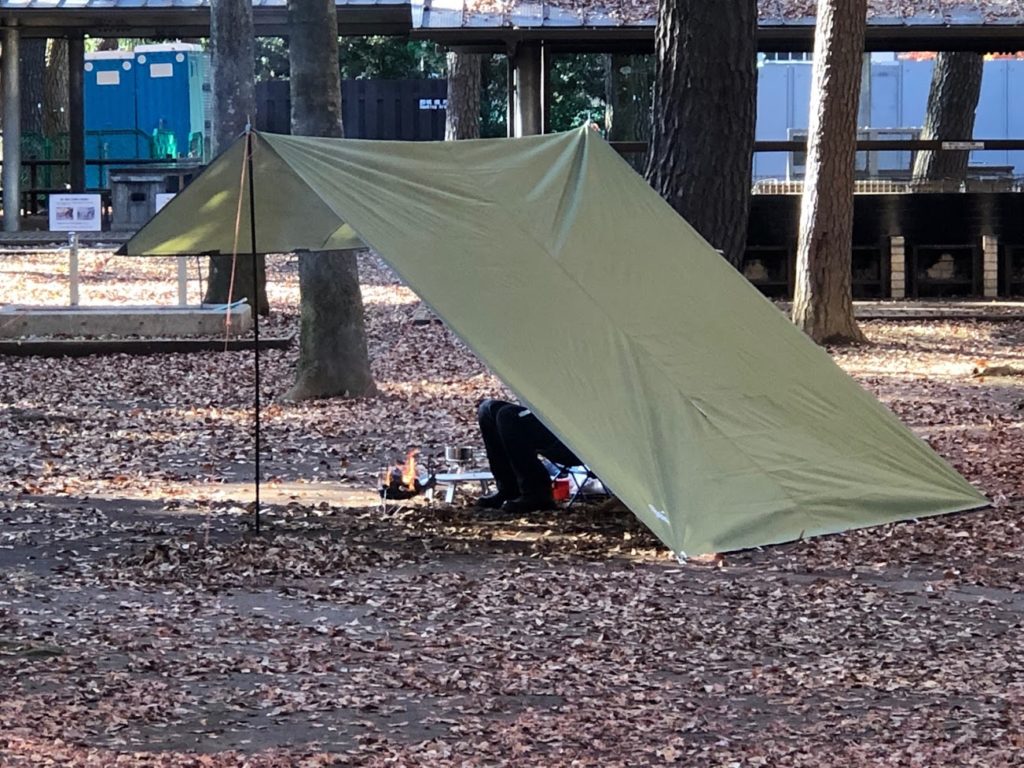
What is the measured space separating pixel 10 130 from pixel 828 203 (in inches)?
581

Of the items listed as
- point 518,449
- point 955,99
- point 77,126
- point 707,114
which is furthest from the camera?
point 77,126

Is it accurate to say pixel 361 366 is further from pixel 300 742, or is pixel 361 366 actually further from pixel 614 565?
pixel 300 742

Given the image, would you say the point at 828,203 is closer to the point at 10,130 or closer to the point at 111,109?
the point at 10,130

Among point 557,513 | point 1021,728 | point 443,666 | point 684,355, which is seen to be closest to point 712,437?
point 684,355

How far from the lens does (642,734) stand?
5.06 meters

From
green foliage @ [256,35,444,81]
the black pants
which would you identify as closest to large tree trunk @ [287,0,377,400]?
the black pants

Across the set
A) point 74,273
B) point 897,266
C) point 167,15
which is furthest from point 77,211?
point 897,266

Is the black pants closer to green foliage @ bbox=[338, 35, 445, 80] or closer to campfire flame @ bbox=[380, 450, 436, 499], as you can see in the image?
campfire flame @ bbox=[380, 450, 436, 499]

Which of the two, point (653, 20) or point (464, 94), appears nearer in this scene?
point (653, 20)

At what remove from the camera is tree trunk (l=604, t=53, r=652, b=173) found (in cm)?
2616

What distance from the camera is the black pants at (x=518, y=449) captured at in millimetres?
8164

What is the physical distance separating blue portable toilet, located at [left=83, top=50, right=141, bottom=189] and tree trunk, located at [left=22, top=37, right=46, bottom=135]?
950 millimetres

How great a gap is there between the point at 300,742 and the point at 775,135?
2164 cm

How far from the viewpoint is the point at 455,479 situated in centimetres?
846
